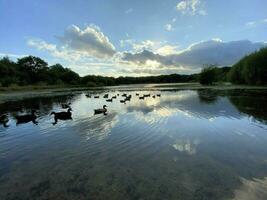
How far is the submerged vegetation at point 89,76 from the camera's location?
7258cm

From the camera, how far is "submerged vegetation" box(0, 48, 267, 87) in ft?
238

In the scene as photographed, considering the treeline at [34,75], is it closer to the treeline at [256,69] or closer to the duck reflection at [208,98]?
the duck reflection at [208,98]

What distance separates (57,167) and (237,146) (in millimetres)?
8348

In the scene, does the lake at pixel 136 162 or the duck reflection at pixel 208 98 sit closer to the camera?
the lake at pixel 136 162

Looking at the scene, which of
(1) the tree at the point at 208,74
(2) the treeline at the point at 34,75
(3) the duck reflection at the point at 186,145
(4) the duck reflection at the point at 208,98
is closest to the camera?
(3) the duck reflection at the point at 186,145

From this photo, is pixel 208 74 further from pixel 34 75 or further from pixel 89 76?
pixel 34 75

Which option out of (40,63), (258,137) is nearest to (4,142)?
(258,137)

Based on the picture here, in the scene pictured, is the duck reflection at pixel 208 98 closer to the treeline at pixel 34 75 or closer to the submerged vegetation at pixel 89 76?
the submerged vegetation at pixel 89 76

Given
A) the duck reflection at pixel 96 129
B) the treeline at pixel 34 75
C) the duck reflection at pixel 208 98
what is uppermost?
the treeline at pixel 34 75

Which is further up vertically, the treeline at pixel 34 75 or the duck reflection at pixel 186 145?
the treeline at pixel 34 75

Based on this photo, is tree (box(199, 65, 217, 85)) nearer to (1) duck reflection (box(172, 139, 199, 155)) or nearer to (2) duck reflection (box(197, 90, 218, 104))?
(2) duck reflection (box(197, 90, 218, 104))

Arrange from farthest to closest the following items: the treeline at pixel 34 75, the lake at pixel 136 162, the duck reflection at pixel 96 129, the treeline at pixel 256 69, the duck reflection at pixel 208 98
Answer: the treeline at pixel 34 75, the treeline at pixel 256 69, the duck reflection at pixel 208 98, the duck reflection at pixel 96 129, the lake at pixel 136 162

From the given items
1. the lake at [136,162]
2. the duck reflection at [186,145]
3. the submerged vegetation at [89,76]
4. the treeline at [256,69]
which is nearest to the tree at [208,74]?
the submerged vegetation at [89,76]

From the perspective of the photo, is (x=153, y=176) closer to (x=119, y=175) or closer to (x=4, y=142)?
Answer: (x=119, y=175)
